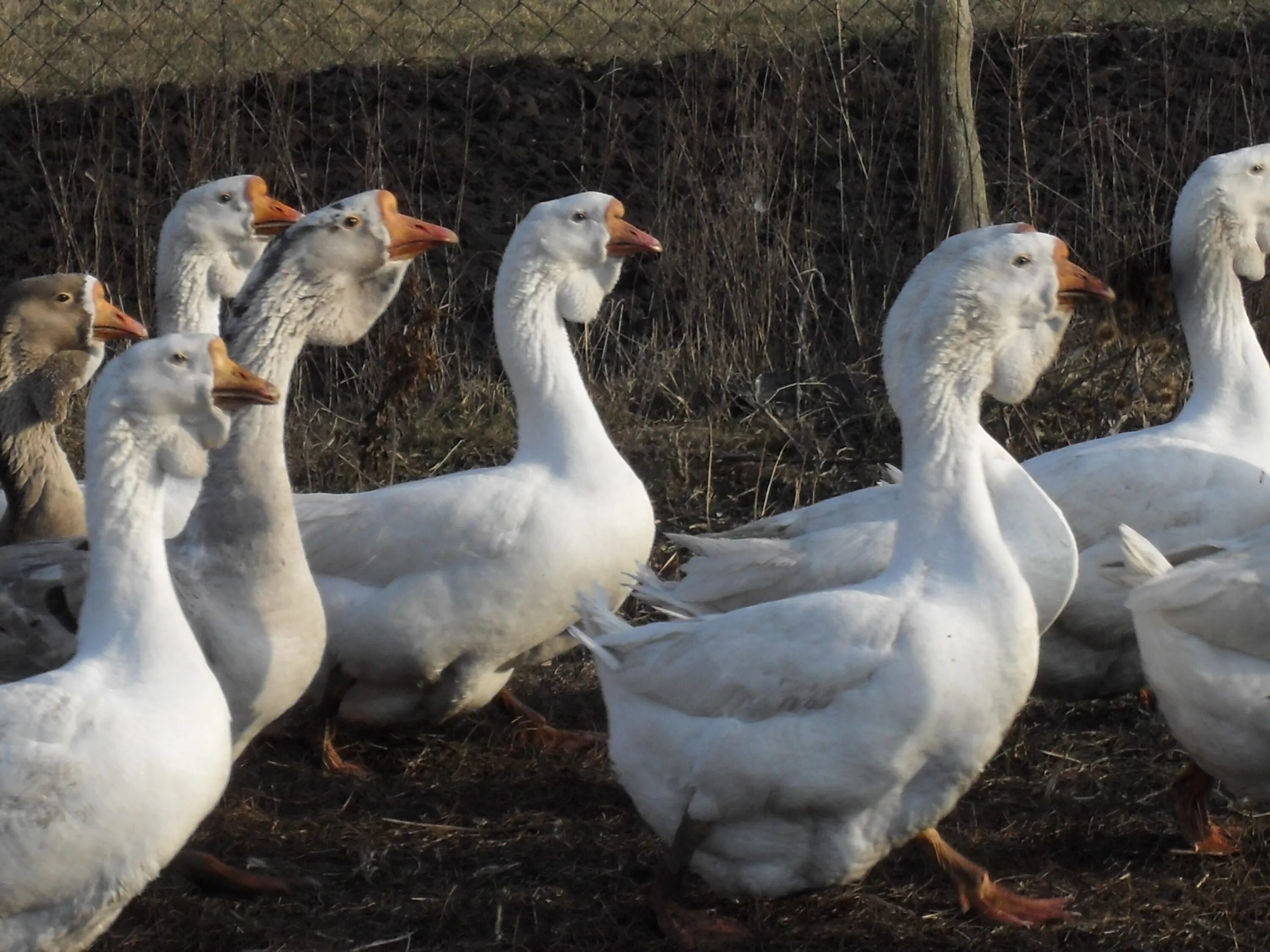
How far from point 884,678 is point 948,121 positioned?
3843mm

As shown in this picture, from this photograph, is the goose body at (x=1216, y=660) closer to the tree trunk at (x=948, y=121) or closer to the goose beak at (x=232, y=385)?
the goose beak at (x=232, y=385)

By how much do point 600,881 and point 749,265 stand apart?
413 cm

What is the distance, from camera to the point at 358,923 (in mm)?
4262

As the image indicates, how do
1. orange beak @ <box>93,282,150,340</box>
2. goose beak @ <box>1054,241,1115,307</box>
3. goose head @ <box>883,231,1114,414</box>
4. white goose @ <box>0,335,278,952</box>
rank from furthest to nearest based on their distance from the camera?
orange beak @ <box>93,282,150,340</box>
goose beak @ <box>1054,241,1115,307</box>
goose head @ <box>883,231,1114,414</box>
white goose @ <box>0,335,278,952</box>

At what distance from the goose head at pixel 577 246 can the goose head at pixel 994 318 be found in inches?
58.7

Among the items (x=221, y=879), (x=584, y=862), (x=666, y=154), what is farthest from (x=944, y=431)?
(x=666, y=154)

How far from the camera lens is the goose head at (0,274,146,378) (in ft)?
17.5

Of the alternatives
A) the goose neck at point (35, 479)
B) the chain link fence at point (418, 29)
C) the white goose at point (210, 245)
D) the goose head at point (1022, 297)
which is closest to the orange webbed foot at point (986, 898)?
the goose head at point (1022, 297)

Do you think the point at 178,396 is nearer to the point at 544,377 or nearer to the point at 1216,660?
the point at 544,377

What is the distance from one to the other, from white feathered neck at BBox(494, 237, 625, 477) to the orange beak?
3.81 feet

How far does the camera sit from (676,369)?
8242mm

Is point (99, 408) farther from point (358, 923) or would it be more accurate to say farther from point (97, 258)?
point (97, 258)

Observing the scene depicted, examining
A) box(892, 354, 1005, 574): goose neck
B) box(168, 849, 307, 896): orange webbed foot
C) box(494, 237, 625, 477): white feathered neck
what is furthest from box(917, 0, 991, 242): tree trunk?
box(168, 849, 307, 896): orange webbed foot

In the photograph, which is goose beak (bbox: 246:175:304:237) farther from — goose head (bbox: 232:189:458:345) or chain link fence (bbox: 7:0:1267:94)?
chain link fence (bbox: 7:0:1267:94)
